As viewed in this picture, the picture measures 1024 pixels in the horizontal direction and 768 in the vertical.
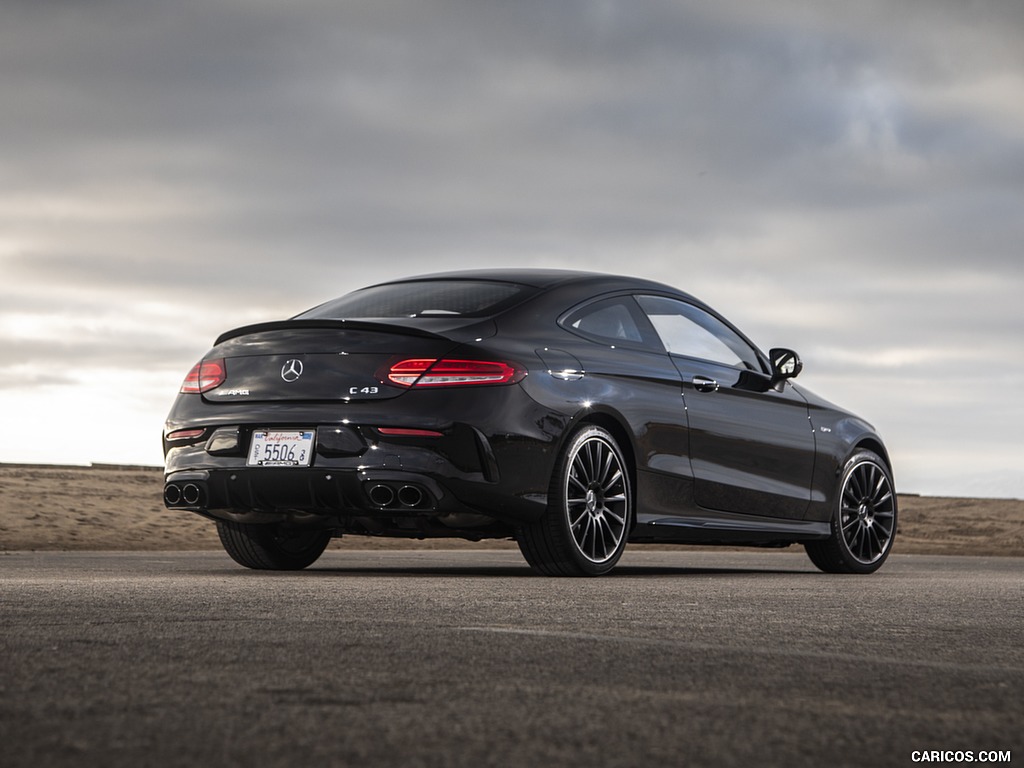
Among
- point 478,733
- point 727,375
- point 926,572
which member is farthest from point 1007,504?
point 478,733

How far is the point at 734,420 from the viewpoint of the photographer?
8711 millimetres

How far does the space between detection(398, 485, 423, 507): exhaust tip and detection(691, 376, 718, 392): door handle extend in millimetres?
2056

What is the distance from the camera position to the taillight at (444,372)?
23.4 ft

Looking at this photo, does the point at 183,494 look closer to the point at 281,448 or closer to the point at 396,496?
the point at 281,448

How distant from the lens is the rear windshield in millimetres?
7723

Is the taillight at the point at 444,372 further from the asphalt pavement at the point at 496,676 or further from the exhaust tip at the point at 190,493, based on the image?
the exhaust tip at the point at 190,493

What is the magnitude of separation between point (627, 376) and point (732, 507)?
4.13 ft

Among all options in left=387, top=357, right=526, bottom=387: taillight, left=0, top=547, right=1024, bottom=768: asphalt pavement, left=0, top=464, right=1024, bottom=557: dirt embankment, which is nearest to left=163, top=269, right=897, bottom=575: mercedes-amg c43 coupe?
left=387, top=357, right=526, bottom=387: taillight

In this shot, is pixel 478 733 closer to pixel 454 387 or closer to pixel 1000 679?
pixel 1000 679

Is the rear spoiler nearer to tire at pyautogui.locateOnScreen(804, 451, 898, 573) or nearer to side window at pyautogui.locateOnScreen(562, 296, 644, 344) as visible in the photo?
side window at pyautogui.locateOnScreen(562, 296, 644, 344)

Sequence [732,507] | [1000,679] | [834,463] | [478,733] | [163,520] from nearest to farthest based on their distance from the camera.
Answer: [478,733], [1000,679], [732,507], [834,463], [163,520]

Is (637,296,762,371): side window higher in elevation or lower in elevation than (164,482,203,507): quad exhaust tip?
higher

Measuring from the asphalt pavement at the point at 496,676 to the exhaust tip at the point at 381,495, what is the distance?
61 centimetres

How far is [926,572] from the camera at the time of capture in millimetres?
9945
